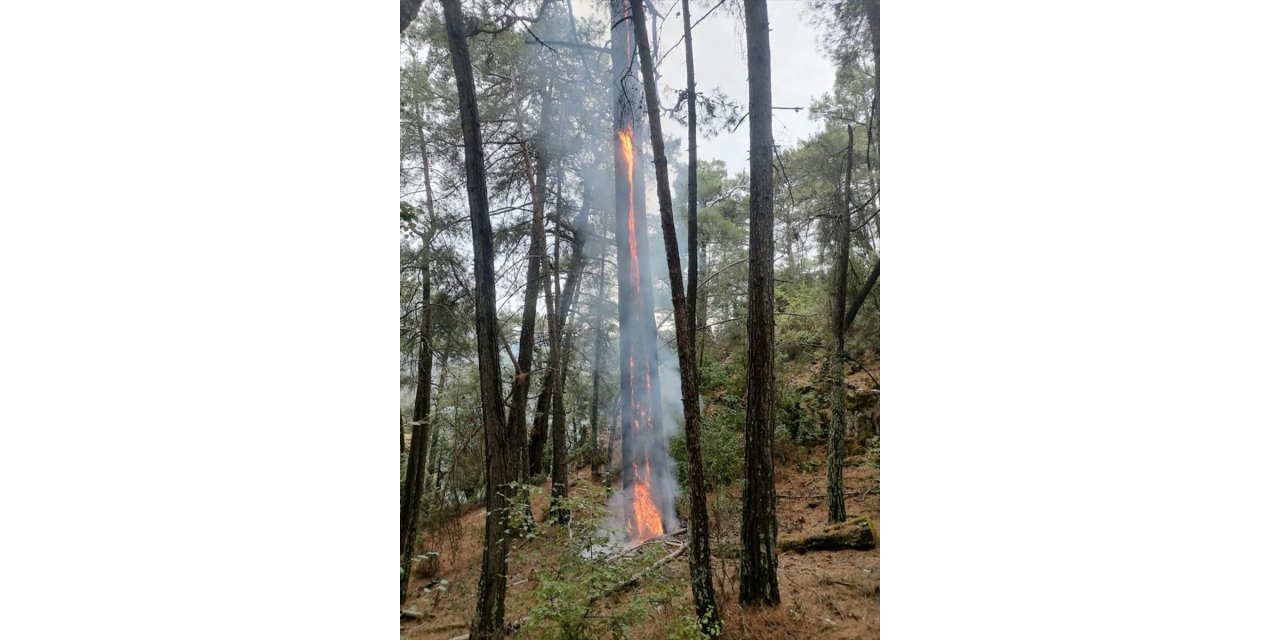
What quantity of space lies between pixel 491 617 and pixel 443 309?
1.32 metres

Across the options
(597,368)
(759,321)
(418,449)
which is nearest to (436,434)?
(418,449)

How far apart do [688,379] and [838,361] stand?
0.64m

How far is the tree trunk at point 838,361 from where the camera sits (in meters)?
2.47

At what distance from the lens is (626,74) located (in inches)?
105

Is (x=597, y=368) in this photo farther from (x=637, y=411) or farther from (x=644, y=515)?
(x=644, y=515)

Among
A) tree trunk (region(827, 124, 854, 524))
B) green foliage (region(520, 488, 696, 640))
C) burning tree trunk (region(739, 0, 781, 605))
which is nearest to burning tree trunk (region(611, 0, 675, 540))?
green foliage (region(520, 488, 696, 640))

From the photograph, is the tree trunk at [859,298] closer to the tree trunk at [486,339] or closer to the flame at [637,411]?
the flame at [637,411]

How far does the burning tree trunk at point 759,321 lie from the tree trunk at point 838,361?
0.24 metres

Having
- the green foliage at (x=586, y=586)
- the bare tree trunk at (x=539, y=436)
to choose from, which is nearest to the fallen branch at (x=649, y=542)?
the green foliage at (x=586, y=586)

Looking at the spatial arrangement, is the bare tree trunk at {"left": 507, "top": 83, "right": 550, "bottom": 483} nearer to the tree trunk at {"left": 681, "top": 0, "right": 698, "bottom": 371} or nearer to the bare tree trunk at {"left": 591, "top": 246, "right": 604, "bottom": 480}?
the bare tree trunk at {"left": 591, "top": 246, "right": 604, "bottom": 480}

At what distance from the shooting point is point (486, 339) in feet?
9.06

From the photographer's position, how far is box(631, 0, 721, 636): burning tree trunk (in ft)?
7.93
